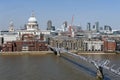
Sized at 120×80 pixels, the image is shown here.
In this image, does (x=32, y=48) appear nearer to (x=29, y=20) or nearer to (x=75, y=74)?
(x=29, y=20)

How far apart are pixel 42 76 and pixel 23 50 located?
2086 centimetres

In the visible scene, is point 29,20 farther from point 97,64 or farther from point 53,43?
point 97,64

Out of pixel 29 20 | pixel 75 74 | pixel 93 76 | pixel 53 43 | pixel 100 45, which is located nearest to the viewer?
pixel 93 76

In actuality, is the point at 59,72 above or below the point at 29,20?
below

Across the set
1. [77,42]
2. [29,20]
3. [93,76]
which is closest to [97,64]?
[93,76]

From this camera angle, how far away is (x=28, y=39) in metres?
40.3

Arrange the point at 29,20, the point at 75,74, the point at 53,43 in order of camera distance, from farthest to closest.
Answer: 1. the point at 29,20
2. the point at 53,43
3. the point at 75,74

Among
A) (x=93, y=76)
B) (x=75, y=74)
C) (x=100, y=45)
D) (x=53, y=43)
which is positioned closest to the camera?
(x=93, y=76)

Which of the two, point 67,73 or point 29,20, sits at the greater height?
point 29,20

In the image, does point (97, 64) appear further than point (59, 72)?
No

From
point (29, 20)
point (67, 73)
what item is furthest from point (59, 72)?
point (29, 20)

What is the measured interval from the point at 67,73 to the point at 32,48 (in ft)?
66.5

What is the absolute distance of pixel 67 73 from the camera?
17156 mm

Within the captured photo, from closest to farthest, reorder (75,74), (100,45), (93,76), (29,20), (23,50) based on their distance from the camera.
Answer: (93,76), (75,74), (23,50), (100,45), (29,20)
